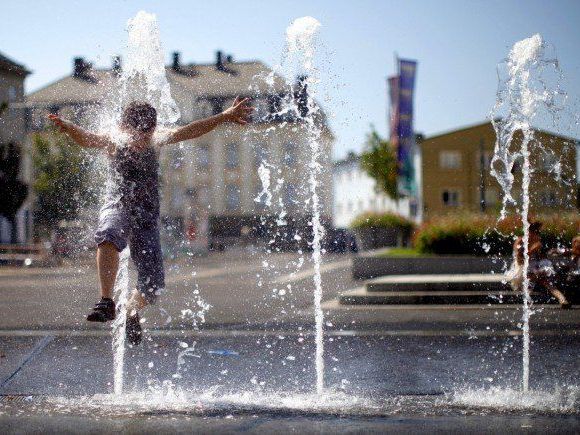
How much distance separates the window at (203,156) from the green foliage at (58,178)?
18979 millimetres

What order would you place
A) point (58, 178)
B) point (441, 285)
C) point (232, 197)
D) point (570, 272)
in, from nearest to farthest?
1. point (570, 272)
2. point (441, 285)
3. point (58, 178)
4. point (232, 197)

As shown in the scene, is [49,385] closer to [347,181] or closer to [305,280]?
[305,280]

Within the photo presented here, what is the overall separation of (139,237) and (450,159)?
61482 mm

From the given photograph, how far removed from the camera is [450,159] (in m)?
65.1

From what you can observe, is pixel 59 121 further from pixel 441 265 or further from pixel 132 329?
pixel 441 265

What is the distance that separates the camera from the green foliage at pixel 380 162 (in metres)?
55.9

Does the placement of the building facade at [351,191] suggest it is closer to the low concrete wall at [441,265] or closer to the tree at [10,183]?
the tree at [10,183]

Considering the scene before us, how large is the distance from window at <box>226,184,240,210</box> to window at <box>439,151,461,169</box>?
16.3 metres

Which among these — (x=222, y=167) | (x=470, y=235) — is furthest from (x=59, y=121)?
(x=222, y=167)

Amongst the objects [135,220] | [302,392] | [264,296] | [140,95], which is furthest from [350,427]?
[264,296]

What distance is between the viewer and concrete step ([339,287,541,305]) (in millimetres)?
12461

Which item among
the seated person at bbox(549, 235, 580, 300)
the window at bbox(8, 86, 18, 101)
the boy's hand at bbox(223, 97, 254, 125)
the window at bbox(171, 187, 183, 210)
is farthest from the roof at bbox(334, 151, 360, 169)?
the window at bbox(8, 86, 18, 101)

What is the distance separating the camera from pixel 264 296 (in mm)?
15594

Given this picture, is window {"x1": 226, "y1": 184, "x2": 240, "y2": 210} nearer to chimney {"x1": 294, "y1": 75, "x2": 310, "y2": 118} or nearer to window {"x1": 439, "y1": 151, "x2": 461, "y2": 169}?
window {"x1": 439, "y1": 151, "x2": 461, "y2": 169}
